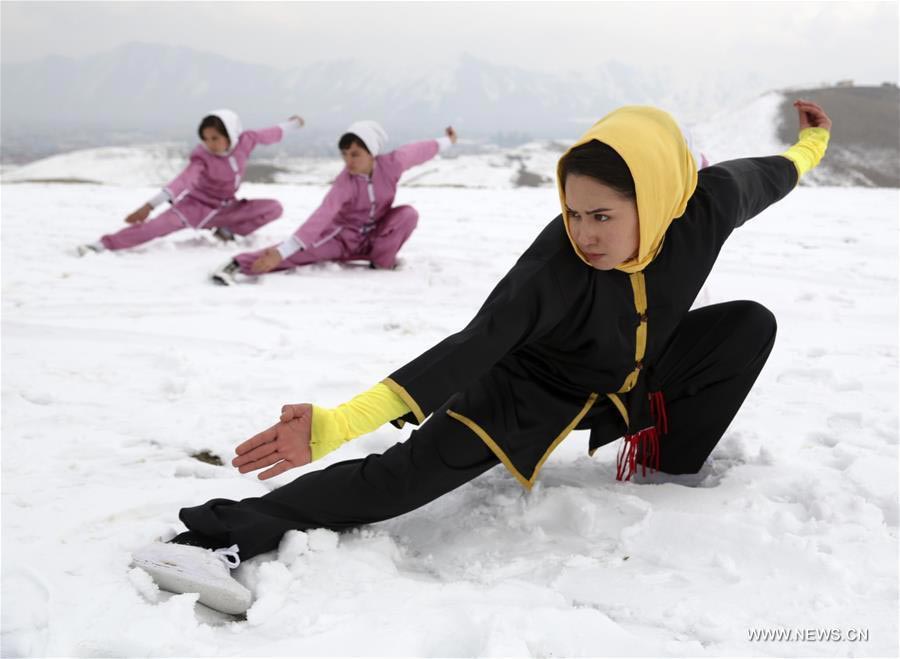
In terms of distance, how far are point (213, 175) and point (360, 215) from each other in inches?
56.2

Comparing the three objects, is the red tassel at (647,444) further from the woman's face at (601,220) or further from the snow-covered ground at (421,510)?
the woman's face at (601,220)

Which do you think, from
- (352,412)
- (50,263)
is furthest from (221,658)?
(50,263)

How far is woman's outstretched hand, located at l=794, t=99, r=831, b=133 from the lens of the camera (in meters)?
2.30

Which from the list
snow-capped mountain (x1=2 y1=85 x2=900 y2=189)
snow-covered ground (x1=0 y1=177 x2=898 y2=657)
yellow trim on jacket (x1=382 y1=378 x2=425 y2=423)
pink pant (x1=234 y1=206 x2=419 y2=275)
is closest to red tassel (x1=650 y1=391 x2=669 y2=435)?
snow-covered ground (x1=0 y1=177 x2=898 y2=657)

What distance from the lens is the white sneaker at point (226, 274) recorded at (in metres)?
4.05

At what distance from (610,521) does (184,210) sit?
4445 millimetres

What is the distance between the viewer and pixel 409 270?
4422mm

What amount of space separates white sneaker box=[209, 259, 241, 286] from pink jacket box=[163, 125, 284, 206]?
1254 millimetres

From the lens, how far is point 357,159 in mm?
4371

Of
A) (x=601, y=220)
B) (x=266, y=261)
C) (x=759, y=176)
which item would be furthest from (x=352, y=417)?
(x=266, y=261)

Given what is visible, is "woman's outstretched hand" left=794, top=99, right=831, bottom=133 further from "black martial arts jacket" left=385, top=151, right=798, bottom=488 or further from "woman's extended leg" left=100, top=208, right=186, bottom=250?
"woman's extended leg" left=100, top=208, right=186, bottom=250

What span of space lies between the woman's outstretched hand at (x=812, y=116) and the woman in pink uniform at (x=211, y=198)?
4.05m

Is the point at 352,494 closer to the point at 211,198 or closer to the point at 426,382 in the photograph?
the point at 426,382

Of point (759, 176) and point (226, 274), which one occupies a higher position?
point (759, 176)
